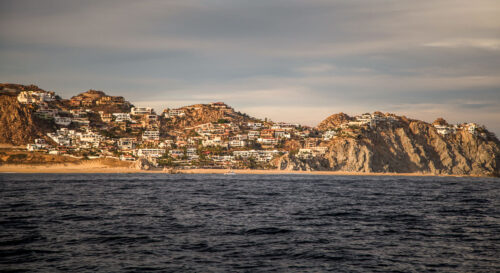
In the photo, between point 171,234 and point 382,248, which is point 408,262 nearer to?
point 382,248

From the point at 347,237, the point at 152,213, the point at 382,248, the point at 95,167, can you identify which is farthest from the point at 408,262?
the point at 95,167

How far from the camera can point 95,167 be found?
7170 inches

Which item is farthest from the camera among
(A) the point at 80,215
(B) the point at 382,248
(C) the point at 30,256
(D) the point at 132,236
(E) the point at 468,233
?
(A) the point at 80,215

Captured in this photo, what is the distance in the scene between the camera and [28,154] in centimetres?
18275

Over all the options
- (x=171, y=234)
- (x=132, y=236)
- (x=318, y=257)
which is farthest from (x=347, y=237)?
(x=132, y=236)

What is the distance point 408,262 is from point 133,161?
183 m

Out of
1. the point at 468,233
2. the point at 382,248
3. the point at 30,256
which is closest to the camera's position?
the point at 30,256

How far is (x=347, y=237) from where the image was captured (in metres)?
28.6

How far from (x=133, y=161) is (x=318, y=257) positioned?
181 meters

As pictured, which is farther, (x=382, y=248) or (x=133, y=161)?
(x=133, y=161)

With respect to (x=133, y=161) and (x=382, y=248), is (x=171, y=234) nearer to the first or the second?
(x=382, y=248)

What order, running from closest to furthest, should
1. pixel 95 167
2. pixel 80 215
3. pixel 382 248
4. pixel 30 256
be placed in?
pixel 30 256
pixel 382 248
pixel 80 215
pixel 95 167

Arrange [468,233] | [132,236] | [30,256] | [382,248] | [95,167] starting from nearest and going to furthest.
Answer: [30,256]
[382,248]
[132,236]
[468,233]
[95,167]

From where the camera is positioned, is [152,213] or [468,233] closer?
[468,233]
